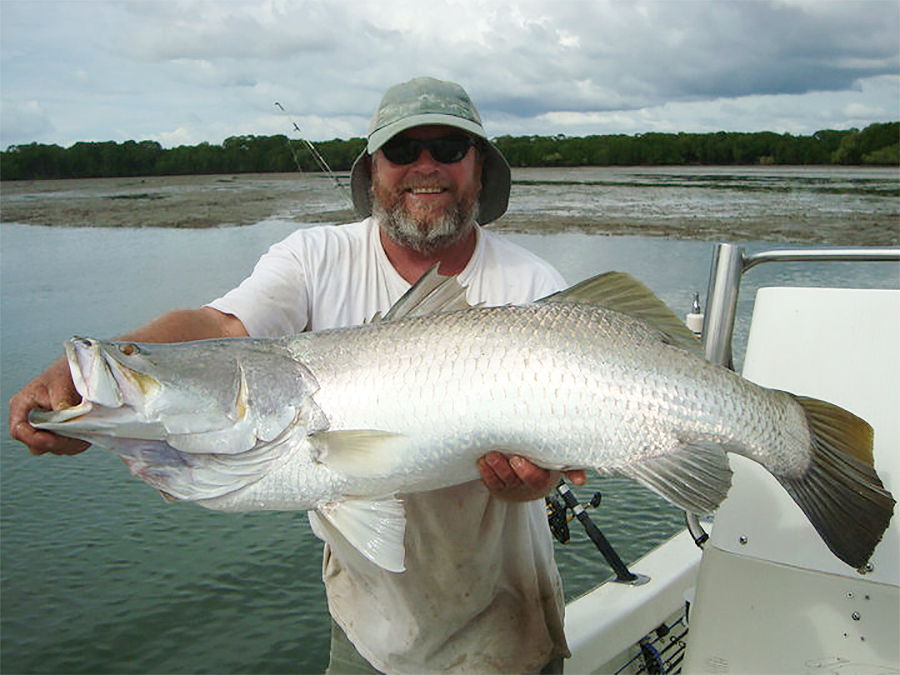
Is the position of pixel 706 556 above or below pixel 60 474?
above

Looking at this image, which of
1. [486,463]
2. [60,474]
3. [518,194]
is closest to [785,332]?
[486,463]

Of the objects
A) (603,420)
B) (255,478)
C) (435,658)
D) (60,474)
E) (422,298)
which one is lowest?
(60,474)

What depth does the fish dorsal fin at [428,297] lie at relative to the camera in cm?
240

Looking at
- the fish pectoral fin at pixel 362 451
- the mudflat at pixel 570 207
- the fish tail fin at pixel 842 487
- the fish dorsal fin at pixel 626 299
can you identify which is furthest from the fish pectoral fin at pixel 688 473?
the mudflat at pixel 570 207

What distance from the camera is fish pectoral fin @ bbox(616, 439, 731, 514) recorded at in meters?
2.19

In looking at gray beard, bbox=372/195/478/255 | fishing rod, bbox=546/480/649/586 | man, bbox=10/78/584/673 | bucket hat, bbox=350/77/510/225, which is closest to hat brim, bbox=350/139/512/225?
bucket hat, bbox=350/77/510/225

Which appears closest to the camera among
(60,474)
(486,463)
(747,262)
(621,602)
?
(486,463)

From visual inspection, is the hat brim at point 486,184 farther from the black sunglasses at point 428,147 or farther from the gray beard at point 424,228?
the gray beard at point 424,228

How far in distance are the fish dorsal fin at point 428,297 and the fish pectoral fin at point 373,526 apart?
0.55m

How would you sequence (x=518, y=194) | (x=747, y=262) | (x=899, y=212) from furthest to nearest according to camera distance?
(x=518, y=194) → (x=899, y=212) → (x=747, y=262)

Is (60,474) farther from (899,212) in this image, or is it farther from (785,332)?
(899,212)

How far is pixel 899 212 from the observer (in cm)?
2052

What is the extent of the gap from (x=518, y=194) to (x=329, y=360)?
30.6 m

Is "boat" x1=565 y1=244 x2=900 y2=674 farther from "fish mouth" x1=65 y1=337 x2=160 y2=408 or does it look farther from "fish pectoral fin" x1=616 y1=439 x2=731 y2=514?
"fish mouth" x1=65 y1=337 x2=160 y2=408
